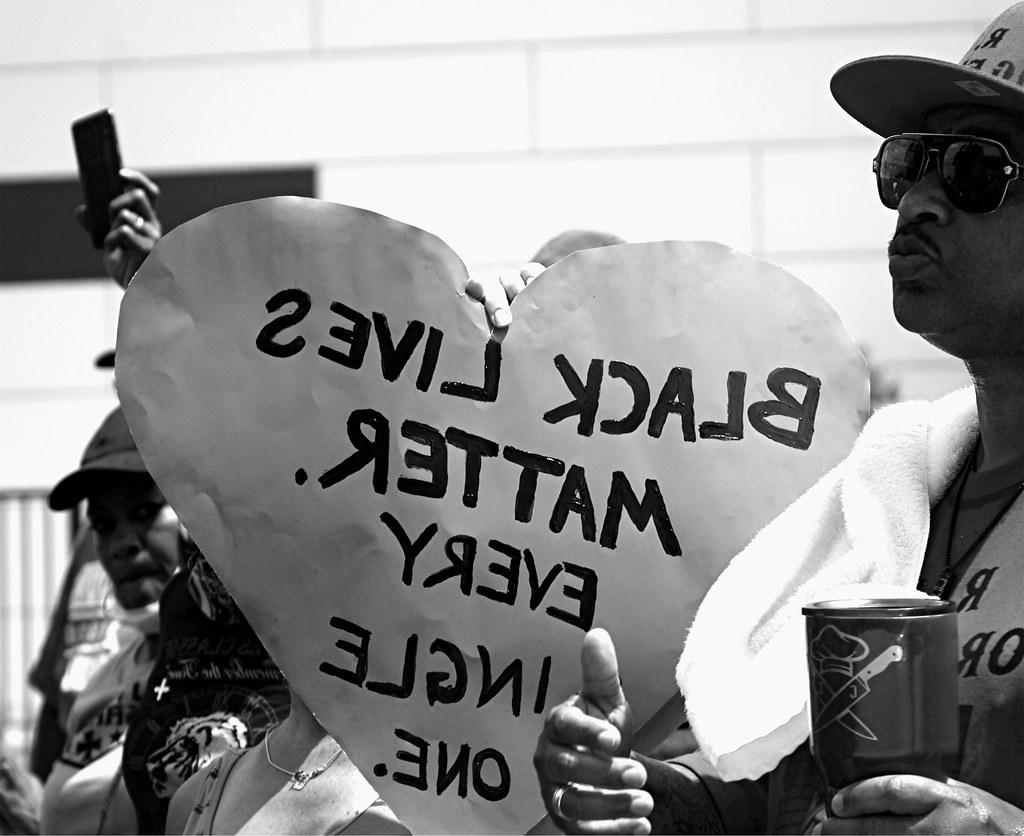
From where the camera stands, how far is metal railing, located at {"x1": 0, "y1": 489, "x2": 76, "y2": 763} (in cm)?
827

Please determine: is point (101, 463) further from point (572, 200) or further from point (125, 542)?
point (572, 200)

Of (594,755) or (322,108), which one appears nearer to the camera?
(594,755)

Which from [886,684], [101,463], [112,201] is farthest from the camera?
[101,463]

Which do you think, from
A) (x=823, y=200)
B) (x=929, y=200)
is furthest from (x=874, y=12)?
(x=929, y=200)

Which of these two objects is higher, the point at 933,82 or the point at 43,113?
the point at 933,82

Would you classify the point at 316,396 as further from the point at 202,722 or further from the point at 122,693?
the point at 122,693

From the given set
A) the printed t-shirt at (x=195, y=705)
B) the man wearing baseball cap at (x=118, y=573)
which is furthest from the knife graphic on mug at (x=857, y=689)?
the man wearing baseball cap at (x=118, y=573)

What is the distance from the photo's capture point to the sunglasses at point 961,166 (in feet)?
5.83

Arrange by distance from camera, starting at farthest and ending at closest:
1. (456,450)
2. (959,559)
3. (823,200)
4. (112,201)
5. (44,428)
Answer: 1. (44,428)
2. (823,200)
3. (112,201)
4. (456,450)
5. (959,559)

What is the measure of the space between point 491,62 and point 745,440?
21.5 ft

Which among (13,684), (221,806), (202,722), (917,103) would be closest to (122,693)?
(202,722)

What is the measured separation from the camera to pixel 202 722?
2.69 metres

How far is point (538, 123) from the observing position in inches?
329

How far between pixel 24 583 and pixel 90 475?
491cm
